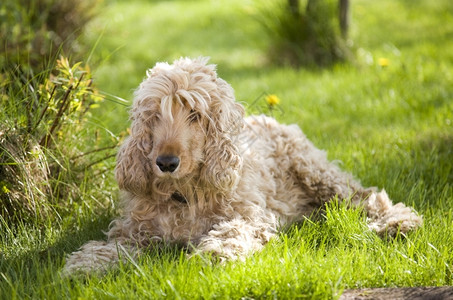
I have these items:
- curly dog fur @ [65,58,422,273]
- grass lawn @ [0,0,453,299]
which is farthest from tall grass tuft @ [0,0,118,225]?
curly dog fur @ [65,58,422,273]

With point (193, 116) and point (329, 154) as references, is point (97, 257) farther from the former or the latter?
point (329, 154)

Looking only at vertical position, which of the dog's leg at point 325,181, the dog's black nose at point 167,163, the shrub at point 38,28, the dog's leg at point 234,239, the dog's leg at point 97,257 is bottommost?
the dog's leg at point 97,257

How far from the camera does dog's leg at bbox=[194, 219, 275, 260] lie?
11.6 feet

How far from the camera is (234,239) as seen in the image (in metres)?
3.65

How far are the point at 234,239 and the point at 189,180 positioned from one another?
502mm

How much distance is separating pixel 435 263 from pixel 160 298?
168 cm

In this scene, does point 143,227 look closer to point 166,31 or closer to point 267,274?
point 267,274

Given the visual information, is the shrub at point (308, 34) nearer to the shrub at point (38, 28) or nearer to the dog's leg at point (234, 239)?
the shrub at point (38, 28)

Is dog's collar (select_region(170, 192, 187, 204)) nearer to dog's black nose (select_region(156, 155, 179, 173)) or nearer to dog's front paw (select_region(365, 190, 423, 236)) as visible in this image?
dog's black nose (select_region(156, 155, 179, 173))

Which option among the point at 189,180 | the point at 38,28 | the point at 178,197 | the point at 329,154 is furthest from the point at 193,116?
the point at 38,28

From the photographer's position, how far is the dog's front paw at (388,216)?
413 centimetres

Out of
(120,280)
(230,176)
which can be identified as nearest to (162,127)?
(230,176)

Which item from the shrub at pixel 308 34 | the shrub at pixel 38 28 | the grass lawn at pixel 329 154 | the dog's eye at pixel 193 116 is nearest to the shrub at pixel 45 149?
the grass lawn at pixel 329 154

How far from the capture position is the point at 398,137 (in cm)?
600
